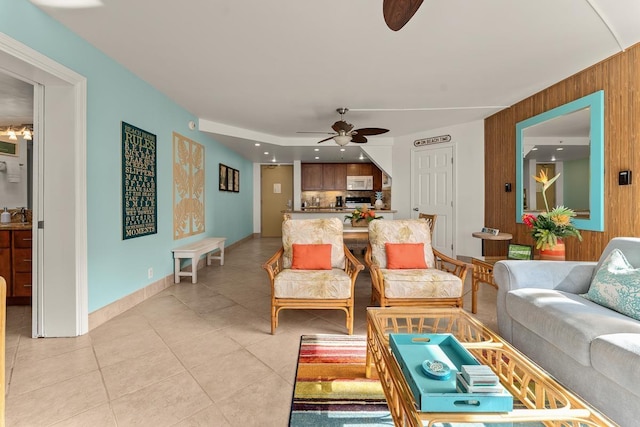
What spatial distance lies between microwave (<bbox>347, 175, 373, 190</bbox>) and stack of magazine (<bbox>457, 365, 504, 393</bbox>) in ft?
25.1

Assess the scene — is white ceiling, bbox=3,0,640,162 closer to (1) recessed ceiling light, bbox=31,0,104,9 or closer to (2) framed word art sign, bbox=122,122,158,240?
(1) recessed ceiling light, bbox=31,0,104,9

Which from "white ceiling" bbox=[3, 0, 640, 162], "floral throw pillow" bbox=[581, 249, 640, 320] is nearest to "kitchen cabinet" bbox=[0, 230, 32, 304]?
"white ceiling" bbox=[3, 0, 640, 162]

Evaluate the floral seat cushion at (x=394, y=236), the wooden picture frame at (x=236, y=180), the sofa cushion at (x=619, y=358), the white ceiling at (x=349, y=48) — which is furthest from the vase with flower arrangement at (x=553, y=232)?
the wooden picture frame at (x=236, y=180)

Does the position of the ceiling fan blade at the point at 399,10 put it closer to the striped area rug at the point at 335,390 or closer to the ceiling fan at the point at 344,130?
the striped area rug at the point at 335,390

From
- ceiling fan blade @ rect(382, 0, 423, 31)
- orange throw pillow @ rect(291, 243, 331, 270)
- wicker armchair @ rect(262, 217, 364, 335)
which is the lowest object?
wicker armchair @ rect(262, 217, 364, 335)

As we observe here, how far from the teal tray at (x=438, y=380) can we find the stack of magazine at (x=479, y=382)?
0.01 metres

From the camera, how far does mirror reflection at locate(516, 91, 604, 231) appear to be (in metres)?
2.96

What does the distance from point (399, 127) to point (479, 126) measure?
1.33m

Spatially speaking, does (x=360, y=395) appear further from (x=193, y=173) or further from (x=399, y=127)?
(x=399, y=127)

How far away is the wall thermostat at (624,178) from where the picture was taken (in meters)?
2.68

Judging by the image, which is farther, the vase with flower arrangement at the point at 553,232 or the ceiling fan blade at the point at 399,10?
the vase with flower arrangement at the point at 553,232

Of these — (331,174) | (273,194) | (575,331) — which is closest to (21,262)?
(575,331)

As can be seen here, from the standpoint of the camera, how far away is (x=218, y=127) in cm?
509

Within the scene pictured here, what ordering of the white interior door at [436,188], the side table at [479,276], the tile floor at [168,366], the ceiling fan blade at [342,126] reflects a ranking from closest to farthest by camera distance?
the tile floor at [168,366] → the side table at [479,276] → the ceiling fan blade at [342,126] → the white interior door at [436,188]
